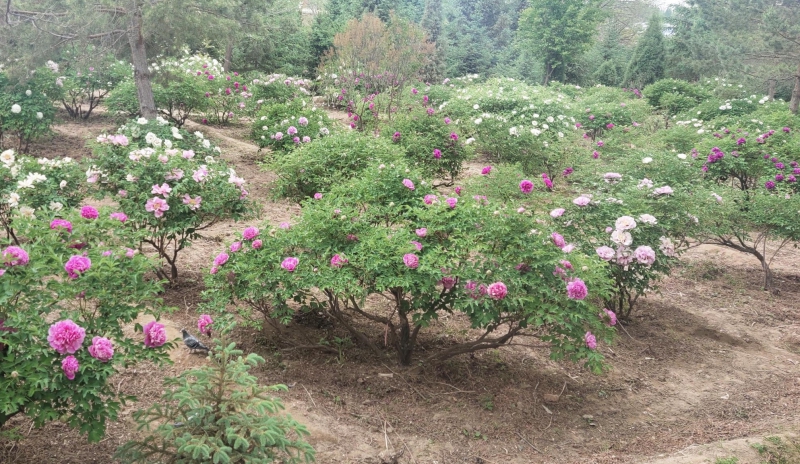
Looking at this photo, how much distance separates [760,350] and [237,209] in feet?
15.4

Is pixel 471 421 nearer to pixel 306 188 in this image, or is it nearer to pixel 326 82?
pixel 306 188

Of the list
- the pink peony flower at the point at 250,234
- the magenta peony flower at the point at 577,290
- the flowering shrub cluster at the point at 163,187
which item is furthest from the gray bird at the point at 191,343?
the magenta peony flower at the point at 577,290

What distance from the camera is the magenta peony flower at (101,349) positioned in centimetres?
194

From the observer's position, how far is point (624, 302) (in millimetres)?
5230

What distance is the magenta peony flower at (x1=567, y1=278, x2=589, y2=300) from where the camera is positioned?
9.66ft

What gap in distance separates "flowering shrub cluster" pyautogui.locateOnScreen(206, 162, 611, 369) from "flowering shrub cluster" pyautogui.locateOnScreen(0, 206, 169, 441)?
0.91 meters

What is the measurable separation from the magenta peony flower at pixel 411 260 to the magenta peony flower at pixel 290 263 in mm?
632

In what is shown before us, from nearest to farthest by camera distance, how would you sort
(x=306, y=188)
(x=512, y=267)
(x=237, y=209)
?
1. (x=512, y=267)
2. (x=237, y=209)
3. (x=306, y=188)

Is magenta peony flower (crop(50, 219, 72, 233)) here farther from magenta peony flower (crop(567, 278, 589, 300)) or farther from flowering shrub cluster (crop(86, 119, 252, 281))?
magenta peony flower (crop(567, 278, 589, 300))

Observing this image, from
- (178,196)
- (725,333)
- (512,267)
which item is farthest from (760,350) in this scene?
(178,196)

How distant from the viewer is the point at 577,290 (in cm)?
295

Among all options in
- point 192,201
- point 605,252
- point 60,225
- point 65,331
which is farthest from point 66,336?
point 605,252

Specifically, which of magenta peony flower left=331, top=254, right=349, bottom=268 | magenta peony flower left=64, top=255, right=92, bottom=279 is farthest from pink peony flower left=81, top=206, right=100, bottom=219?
magenta peony flower left=331, top=254, right=349, bottom=268

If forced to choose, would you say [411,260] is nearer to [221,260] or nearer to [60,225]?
[221,260]
